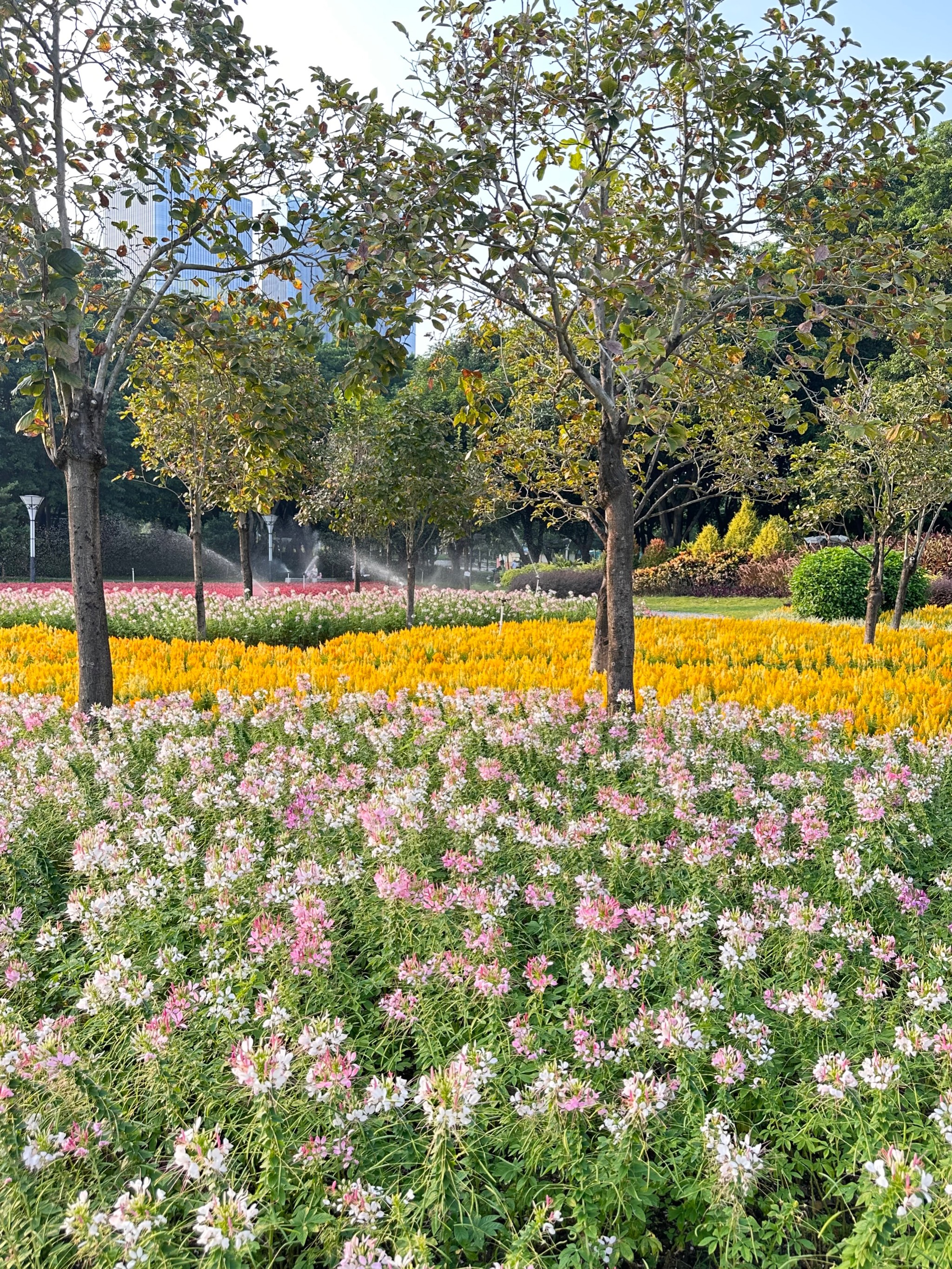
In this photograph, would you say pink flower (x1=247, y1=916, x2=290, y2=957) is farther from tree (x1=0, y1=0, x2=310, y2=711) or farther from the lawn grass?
the lawn grass

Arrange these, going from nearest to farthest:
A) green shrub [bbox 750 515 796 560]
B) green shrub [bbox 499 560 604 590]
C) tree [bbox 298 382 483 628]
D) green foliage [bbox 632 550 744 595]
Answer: tree [bbox 298 382 483 628] → green shrub [bbox 750 515 796 560] → green foliage [bbox 632 550 744 595] → green shrub [bbox 499 560 604 590]

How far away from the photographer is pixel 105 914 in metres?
3.05

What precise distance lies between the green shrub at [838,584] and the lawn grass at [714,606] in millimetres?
2795

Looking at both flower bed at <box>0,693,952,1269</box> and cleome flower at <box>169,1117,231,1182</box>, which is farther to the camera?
flower bed at <box>0,693,952,1269</box>

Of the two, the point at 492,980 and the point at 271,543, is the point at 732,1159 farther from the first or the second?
the point at 271,543

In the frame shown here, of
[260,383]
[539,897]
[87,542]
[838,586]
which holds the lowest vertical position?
[539,897]

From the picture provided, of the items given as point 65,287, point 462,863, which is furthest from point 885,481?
point 65,287

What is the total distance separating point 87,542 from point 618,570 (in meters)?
4.26

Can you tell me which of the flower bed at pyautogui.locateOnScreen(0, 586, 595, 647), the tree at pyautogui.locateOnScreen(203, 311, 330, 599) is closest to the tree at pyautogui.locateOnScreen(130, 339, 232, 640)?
the flower bed at pyautogui.locateOnScreen(0, 586, 595, 647)

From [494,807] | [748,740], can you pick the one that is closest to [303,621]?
[748,740]

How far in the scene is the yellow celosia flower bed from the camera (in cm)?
693

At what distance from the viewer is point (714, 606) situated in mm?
25234

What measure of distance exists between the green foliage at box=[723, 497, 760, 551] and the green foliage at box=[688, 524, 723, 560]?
30 cm

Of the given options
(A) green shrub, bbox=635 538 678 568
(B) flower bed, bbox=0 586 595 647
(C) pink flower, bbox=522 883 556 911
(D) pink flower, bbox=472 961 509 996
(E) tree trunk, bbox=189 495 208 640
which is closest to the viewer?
(D) pink flower, bbox=472 961 509 996
